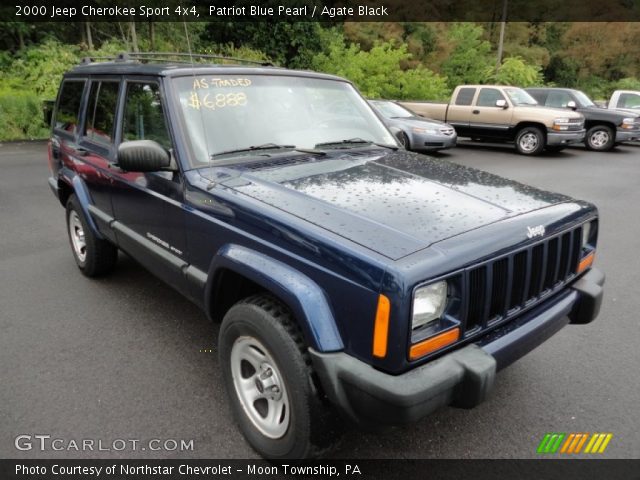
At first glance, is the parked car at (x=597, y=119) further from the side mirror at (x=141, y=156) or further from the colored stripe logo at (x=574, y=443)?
the side mirror at (x=141, y=156)

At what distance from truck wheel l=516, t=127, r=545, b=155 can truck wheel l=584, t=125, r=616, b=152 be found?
262cm

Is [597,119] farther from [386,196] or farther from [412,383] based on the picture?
[412,383]

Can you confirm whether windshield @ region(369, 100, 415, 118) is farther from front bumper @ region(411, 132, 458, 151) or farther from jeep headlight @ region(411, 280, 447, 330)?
jeep headlight @ region(411, 280, 447, 330)

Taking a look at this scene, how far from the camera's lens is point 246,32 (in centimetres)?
2070

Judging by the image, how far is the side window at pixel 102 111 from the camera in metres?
3.64

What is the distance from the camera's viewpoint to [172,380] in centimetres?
307

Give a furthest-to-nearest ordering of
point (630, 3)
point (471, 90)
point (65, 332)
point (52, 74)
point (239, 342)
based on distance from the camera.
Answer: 1. point (630, 3)
2. point (52, 74)
3. point (471, 90)
4. point (65, 332)
5. point (239, 342)

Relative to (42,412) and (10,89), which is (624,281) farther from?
(10,89)

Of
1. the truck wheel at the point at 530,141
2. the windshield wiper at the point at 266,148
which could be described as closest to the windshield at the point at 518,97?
the truck wheel at the point at 530,141

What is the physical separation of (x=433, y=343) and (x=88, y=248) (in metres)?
3.49

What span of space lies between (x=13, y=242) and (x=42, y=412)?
3.63 meters

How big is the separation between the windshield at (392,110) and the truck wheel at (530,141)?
122 inches

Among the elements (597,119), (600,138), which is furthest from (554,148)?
(600,138)

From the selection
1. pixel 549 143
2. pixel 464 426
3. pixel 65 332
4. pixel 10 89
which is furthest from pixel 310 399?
pixel 10 89
